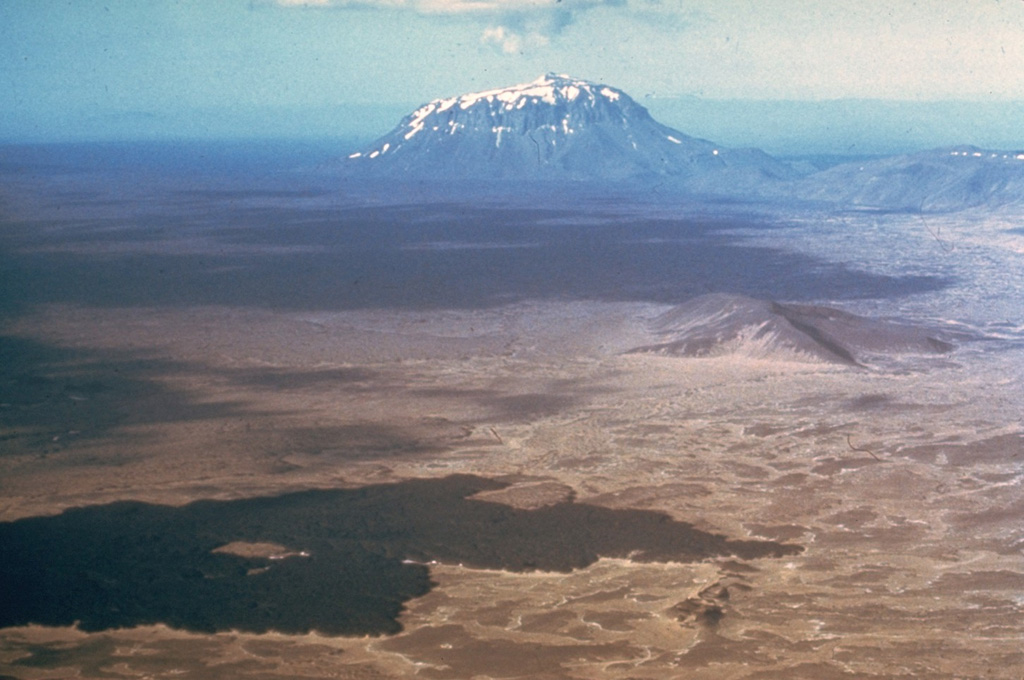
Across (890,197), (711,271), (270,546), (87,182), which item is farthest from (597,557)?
(87,182)

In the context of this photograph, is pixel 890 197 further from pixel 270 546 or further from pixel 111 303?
pixel 270 546

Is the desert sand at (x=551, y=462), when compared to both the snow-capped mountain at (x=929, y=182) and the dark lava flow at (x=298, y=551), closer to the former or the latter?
the dark lava flow at (x=298, y=551)

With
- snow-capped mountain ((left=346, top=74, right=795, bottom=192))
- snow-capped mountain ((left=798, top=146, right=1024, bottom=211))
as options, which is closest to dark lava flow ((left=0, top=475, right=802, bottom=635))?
snow-capped mountain ((left=798, top=146, right=1024, bottom=211))

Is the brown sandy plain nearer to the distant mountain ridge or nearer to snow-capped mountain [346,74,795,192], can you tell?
the distant mountain ridge

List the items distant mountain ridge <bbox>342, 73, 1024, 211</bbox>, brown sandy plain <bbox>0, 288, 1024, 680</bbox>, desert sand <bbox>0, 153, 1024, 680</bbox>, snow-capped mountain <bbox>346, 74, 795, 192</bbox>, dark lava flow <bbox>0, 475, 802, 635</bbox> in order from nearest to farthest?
brown sandy plain <bbox>0, 288, 1024, 680</bbox>
desert sand <bbox>0, 153, 1024, 680</bbox>
dark lava flow <bbox>0, 475, 802, 635</bbox>
distant mountain ridge <bbox>342, 73, 1024, 211</bbox>
snow-capped mountain <bbox>346, 74, 795, 192</bbox>

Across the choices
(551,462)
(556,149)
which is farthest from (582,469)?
(556,149)

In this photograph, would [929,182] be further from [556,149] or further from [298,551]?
[298,551]
